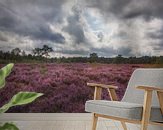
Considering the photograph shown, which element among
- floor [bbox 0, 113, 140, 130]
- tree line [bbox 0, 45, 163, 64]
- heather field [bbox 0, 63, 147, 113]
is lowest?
floor [bbox 0, 113, 140, 130]

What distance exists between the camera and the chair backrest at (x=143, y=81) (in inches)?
119

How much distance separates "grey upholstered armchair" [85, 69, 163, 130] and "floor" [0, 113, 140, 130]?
822 mm

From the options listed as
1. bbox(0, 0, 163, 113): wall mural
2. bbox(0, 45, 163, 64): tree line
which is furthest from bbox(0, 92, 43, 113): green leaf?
bbox(0, 45, 163, 64): tree line

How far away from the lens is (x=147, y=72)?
10.5 ft

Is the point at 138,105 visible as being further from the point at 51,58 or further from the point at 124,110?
the point at 51,58

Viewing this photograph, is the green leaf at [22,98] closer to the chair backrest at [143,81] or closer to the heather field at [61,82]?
the chair backrest at [143,81]

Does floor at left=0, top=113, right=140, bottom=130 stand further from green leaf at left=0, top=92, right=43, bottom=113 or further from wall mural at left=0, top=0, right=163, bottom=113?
green leaf at left=0, top=92, right=43, bottom=113

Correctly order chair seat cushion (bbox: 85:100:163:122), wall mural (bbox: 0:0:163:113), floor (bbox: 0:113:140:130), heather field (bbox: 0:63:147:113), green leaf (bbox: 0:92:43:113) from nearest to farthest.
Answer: green leaf (bbox: 0:92:43:113) < chair seat cushion (bbox: 85:100:163:122) < floor (bbox: 0:113:140:130) < heather field (bbox: 0:63:147:113) < wall mural (bbox: 0:0:163:113)

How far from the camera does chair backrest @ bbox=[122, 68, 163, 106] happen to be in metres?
3.01

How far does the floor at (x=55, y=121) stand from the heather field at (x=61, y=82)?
0.31ft

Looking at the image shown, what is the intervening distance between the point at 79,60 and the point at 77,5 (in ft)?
2.78

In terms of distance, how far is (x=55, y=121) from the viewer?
14.2ft

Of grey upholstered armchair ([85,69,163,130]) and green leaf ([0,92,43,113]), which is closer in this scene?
green leaf ([0,92,43,113])

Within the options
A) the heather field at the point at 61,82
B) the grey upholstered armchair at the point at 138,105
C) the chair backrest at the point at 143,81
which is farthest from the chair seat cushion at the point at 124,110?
the heather field at the point at 61,82
